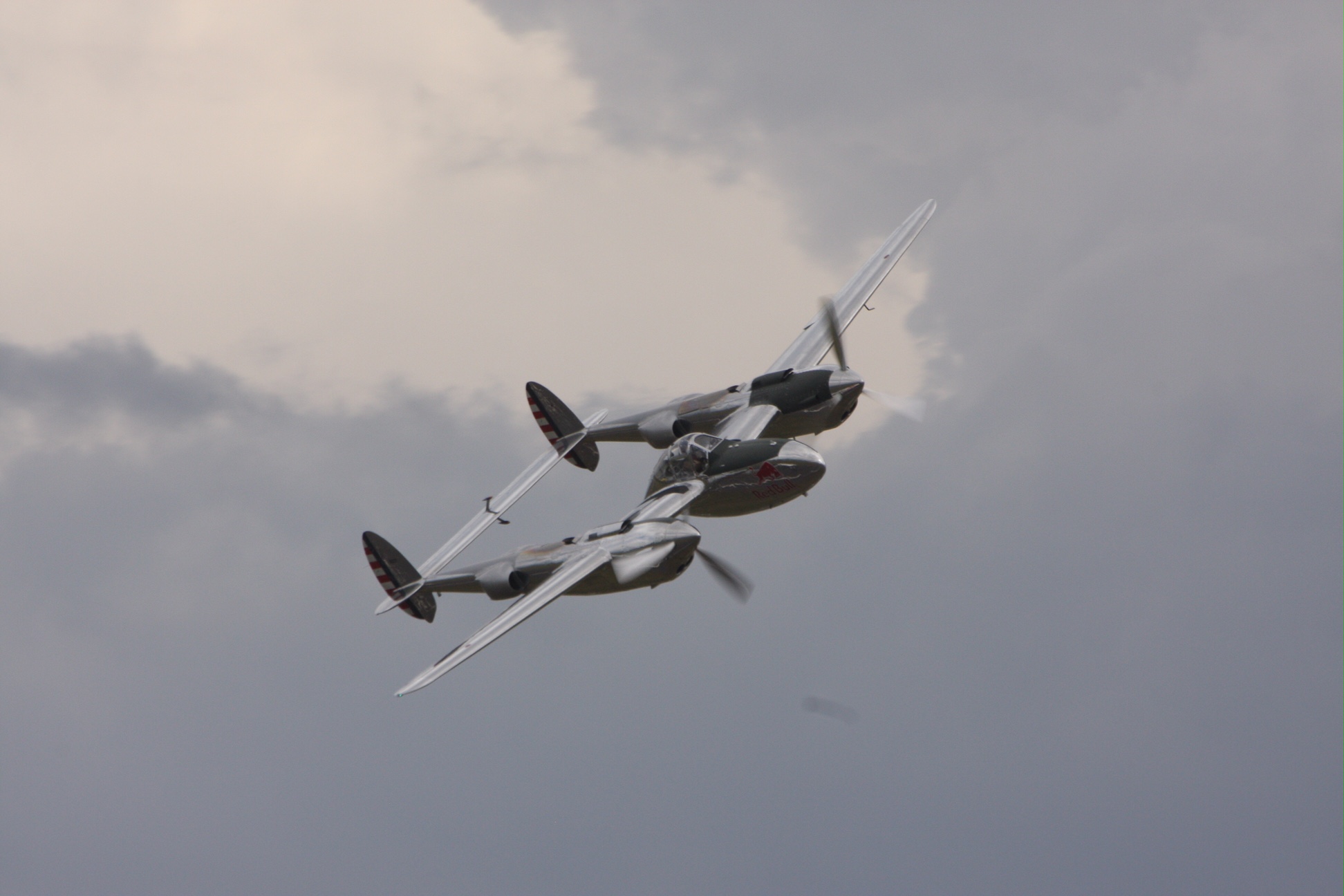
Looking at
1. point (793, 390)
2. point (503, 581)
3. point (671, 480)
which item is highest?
point (793, 390)

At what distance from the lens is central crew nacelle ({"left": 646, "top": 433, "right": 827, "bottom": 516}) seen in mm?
48156

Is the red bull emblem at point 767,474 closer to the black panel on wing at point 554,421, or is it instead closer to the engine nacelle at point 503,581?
the engine nacelle at point 503,581

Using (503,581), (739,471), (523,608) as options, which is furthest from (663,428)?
(523,608)

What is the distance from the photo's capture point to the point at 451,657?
40219mm

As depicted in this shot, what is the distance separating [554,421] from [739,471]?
39.5ft

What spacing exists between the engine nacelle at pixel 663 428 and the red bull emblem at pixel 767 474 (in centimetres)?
772

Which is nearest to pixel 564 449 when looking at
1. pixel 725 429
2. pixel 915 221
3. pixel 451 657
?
pixel 725 429

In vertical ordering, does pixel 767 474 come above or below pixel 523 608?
above

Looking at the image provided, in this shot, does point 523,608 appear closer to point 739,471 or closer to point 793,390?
point 739,471

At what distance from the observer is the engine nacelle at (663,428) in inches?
2197

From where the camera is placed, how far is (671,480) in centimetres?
4925

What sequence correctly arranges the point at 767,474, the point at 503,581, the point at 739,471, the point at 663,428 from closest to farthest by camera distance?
1. the point at 503,581
2. the point at 767,474
3. the point at 739,471
4. the point at 663,428

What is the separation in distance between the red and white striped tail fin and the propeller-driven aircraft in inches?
1.4

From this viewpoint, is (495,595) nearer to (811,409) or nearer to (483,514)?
(483,514)
